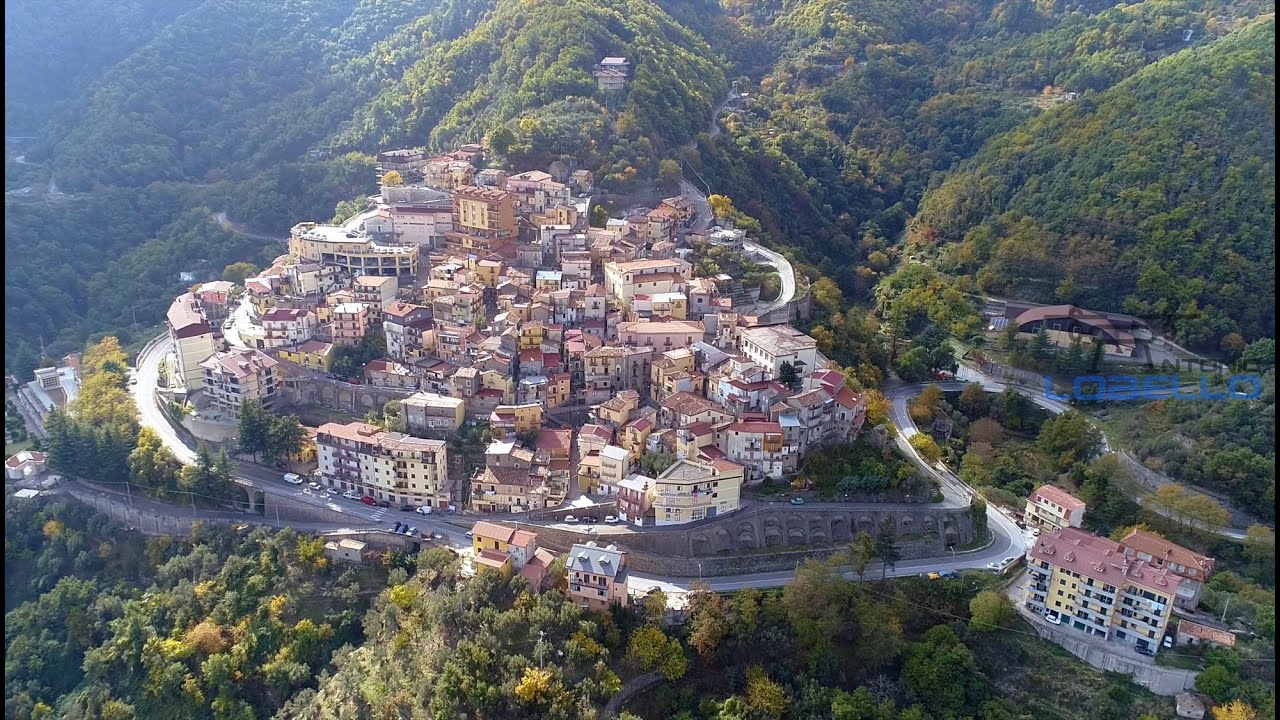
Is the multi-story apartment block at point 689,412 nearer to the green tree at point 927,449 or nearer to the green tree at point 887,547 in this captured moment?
the green tree at point 887,547

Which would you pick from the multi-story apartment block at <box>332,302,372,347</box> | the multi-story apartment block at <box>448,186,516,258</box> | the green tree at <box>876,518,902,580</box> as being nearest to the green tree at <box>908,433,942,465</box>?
the green tree at <box>876,518,902,580</box>

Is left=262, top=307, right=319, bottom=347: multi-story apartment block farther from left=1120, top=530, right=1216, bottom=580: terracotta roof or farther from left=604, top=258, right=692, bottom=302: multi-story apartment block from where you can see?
left=1120, top=530, right=1216, bottom=580: terracotta roof

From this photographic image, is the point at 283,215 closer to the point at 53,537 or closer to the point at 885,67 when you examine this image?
the point at 53,537

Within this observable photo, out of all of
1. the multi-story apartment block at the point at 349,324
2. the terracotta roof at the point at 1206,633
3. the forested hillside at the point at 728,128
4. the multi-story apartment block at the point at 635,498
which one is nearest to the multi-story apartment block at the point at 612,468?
the multi-story apartment block at the point at 635,498

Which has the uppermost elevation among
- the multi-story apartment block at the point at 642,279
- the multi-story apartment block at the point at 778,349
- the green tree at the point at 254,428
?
the multi-story apartment block at the point at 642,279

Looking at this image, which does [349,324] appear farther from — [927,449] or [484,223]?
[927,449]

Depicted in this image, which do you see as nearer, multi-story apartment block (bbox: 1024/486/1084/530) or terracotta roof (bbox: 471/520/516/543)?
terracotta roof (bbox: 471/520/516/543)
